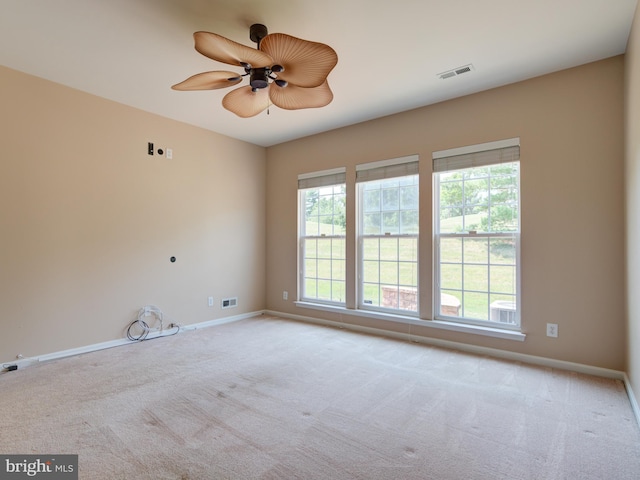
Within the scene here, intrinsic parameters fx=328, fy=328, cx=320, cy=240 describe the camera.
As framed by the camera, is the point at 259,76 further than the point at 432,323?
No

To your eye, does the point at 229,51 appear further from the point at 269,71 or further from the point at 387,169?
the point at 387,169

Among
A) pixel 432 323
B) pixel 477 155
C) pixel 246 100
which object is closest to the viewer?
pixel 246 100

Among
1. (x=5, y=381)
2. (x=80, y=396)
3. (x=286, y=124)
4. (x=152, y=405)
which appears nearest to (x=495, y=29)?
(x=286, y=124)

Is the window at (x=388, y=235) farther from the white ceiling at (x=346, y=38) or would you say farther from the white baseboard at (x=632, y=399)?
the white baseboard at (x=632, y=399)

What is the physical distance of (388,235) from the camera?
424 cm

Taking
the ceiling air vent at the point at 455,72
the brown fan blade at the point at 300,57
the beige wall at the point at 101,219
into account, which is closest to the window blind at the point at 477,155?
the ceiling air vent at the point at 455,72

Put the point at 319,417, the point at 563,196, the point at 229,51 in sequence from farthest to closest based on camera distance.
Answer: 1. the point at 563,196
2. the point at 319,417
3. the point at 229,51

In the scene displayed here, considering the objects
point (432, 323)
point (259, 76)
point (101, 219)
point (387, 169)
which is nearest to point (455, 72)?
point (387, 169)

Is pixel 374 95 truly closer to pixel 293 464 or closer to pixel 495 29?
pixel 495 29

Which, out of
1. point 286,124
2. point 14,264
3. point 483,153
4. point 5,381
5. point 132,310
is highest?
point 286,124

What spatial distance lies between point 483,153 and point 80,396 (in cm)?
427

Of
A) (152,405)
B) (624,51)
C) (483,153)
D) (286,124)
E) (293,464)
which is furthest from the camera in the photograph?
(286,124)

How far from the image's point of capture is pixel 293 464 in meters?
1.74

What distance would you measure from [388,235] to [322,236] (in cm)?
109
